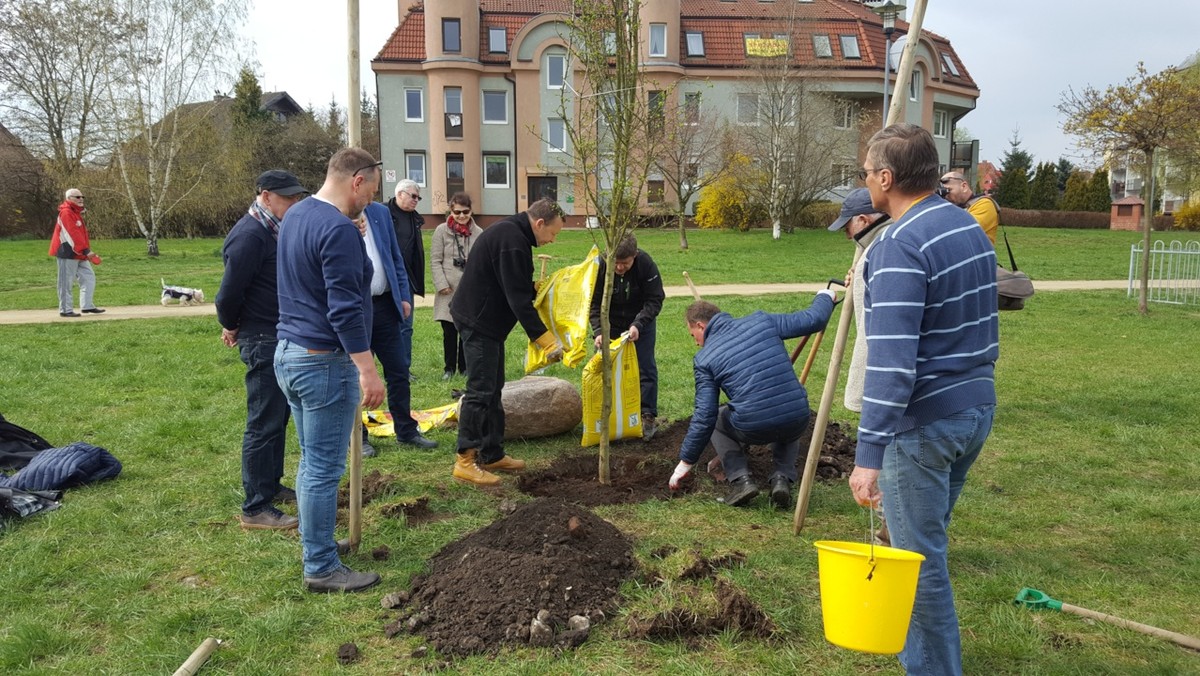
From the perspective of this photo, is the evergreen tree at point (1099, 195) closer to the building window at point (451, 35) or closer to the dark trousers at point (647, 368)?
the building window at point (451, 35)

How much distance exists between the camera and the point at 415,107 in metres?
36.7

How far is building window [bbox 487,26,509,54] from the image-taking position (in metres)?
36.9

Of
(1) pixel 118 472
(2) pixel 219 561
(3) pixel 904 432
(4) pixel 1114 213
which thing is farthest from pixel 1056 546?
(4) pixel 1114 213

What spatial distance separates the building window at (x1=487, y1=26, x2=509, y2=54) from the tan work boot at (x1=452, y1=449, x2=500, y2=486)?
34.6 meters

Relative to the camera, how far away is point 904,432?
8.42 ft

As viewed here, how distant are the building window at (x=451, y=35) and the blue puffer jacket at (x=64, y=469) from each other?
33.3m

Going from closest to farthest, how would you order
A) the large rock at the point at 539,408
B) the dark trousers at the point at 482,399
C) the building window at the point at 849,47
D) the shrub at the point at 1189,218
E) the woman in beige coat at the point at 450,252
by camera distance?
the dark trousers at the point at 482,399 → the large rock at the point at 539,408 → the woman in beige coat at the point at 450,252 → the shrub at the point at 1189,218 → the building window at the point at 849,47

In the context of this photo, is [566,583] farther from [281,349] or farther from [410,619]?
Result: [281,349]

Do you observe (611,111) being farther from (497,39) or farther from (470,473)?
(497,39)

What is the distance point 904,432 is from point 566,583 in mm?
1740

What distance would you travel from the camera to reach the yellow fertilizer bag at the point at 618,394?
19.6ft

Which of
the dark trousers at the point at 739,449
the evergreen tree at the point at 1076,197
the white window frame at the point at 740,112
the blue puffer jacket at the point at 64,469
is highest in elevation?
the white window frame at the point at 740,112

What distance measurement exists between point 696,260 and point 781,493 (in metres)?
17.1

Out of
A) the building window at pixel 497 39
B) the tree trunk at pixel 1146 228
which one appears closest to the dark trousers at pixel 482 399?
the tree trunk at pixel 1146 228
